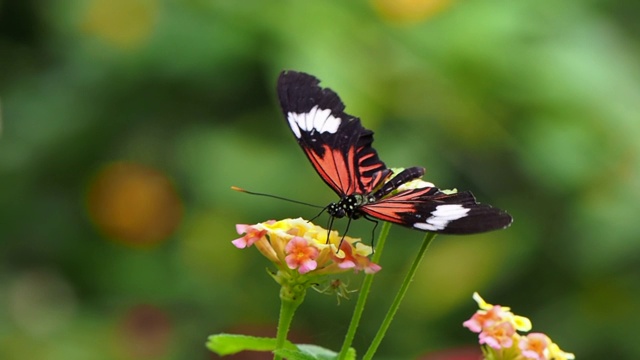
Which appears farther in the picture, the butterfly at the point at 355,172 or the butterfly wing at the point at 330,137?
the butterfly wing at the point at 330,137

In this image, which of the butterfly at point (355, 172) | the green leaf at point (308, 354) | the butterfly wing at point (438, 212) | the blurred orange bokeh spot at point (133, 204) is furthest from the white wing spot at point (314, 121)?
the blurred orange bokeh spot at point (133, 204)

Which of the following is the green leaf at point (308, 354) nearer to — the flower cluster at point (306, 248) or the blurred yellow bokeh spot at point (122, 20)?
the flower cluster at point (306, 248)

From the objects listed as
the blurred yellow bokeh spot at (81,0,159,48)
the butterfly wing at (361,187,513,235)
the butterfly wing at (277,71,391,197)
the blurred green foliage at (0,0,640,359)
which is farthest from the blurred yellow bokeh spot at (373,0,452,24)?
the butterfly wing at (361,187,513,235)

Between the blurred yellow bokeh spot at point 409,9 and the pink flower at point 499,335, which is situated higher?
the blurred yellow bokeh spot at point 409,9

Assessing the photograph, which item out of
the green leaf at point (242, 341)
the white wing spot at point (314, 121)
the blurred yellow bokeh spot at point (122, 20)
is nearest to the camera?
the green leaf at point (242, 341)

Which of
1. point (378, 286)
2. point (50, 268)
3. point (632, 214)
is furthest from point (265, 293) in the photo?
point (632, 214)

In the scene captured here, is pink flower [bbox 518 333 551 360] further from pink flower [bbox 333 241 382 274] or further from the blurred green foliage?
the blurred green foliage

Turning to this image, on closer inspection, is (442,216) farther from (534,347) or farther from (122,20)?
(122,20)
